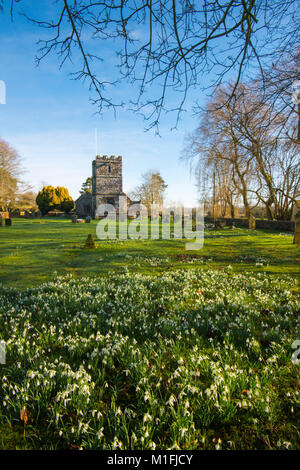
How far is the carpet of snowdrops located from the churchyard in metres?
0.02

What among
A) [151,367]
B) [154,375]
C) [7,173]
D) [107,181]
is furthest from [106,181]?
[154,375]

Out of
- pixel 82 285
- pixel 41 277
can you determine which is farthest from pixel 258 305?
pixel 41 277

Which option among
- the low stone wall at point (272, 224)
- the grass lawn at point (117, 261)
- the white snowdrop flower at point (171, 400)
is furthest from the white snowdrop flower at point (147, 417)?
the low stone wall at point (272, 224)

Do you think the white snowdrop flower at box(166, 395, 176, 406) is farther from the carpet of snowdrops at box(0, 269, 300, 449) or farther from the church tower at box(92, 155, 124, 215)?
the church tower at box(92, 155, 124, 215)

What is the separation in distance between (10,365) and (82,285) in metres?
3.86

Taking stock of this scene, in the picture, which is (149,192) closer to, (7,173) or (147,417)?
(7,173)

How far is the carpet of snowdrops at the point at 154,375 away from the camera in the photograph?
233 centimetres

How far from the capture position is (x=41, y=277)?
8695mm

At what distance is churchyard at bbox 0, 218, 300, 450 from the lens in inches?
92.0

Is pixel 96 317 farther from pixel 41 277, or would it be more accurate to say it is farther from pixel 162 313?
pixel 41 277

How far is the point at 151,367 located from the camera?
127 inches

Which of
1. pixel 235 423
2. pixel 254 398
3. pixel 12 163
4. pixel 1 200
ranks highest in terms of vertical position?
pixel 12 163

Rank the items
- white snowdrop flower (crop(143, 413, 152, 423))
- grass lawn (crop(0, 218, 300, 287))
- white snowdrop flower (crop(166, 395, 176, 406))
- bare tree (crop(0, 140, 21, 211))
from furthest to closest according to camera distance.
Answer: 1. bare tree (crop(0, 140, 21, 211))
2. grass lawn (crop(0, 218, 300, 287))
3. white snowdrop flower (crop(166, 395, 176, 406))
4. white snowdrop flower (crop(143, 413, 152, 423))

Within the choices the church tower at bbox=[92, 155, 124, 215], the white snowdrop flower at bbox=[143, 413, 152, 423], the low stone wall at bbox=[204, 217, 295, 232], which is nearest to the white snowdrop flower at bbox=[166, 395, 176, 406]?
the white snowdrop flower at bbox=[143, 413, 152, 423]
